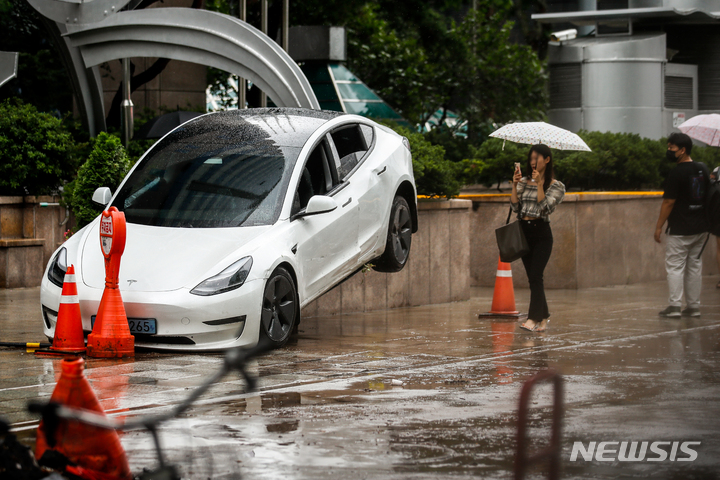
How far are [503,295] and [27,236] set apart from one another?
600 cm

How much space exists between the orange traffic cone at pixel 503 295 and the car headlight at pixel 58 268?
4.81 metres

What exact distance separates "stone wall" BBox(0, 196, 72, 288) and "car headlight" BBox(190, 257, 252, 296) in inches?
213

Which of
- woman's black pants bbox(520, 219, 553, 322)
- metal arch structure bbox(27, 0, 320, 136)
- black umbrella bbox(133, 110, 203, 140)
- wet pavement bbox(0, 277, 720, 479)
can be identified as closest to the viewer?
wet pavement bbox(0, 277, 720, 479)

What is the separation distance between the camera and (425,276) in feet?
45.5

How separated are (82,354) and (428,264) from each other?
5.98 metres

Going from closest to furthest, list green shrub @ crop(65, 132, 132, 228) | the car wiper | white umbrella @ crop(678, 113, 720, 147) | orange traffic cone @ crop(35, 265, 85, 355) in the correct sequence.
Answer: orange traffic cone @ crop(35, 265, 85, 355), the car wiper, green shrub @ crop(65, 132, 132, 228), white umbrella @ crop(678, 113, 720, 147)

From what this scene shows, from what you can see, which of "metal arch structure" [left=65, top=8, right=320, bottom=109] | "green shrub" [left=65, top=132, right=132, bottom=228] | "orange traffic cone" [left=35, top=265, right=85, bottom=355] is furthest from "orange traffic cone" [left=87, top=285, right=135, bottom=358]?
"metal arch structure" [left=65, top=8, right=320, bottom=109]

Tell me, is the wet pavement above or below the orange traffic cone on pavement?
below

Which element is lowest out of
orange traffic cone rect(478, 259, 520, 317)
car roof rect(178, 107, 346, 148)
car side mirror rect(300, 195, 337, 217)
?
orange traffic cone rect(478, 259, 520, 317)

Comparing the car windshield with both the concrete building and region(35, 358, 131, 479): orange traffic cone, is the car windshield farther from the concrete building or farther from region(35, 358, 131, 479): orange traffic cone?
the concrete building

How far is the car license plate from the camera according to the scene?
872 cm

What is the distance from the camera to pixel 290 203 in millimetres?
9594

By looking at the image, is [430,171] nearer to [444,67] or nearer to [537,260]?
[537,260]

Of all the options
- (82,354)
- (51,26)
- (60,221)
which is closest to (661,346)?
(82,354)
